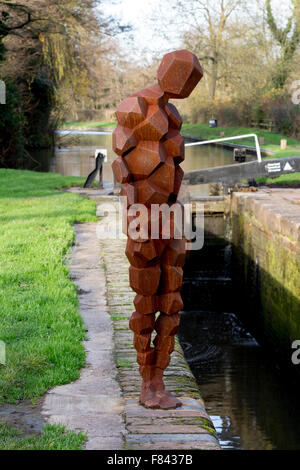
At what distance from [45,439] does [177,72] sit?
2395mm

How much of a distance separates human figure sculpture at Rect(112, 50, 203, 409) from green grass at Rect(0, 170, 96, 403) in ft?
2.61

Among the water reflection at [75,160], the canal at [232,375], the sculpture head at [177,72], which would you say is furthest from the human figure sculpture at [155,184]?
the water reflection at [75,160]

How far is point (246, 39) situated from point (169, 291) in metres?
42.3

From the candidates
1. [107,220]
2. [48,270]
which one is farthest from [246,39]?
[48,270]

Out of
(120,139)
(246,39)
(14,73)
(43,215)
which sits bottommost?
(43,215)

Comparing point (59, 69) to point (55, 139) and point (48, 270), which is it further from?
point (48, 270)

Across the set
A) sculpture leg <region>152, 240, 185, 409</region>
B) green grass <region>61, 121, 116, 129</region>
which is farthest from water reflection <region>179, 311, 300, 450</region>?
green grass <region>61, 121, 116, 129</region>

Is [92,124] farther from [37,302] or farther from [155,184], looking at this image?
[155,184]

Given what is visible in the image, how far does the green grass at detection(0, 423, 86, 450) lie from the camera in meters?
3.35

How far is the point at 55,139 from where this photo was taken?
1298 inches

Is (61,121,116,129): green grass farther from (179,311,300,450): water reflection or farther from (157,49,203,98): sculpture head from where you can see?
(157,49,203,98): sculpture head

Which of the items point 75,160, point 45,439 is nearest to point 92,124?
point 75,160
